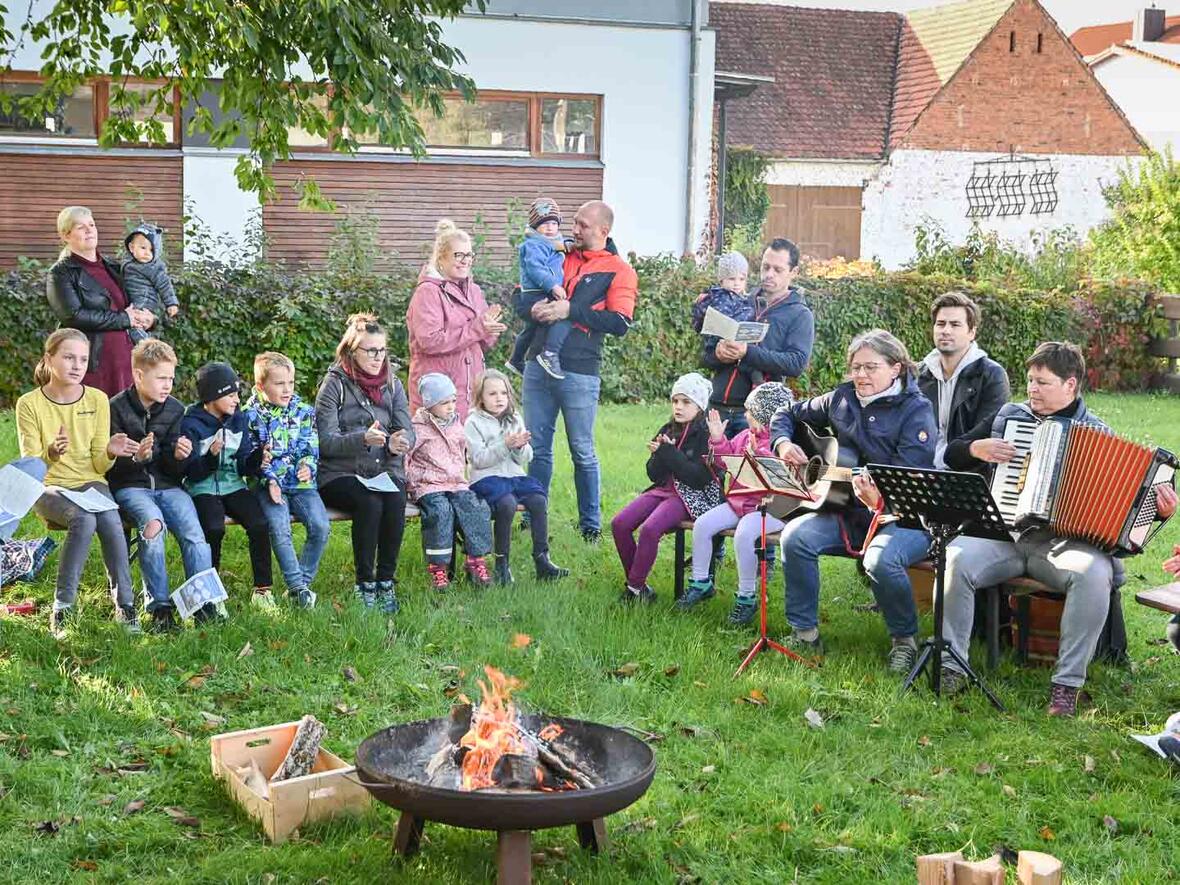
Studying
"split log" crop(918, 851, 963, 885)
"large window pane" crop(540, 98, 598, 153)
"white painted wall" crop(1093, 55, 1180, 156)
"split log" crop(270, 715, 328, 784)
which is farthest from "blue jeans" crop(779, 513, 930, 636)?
"white painted wall" crop(1093, 55, 1180, 156)

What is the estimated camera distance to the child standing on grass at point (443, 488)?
8.18m

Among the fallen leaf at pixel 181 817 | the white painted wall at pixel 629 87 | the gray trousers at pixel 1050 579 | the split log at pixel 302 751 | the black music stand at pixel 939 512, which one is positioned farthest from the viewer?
the white painted wall at pixel 629 87

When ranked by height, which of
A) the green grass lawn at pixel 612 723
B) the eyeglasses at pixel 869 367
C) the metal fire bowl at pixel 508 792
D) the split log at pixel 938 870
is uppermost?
the eyeglasses at pixel 869 367

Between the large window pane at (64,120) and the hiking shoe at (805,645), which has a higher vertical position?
the large window pane at (64,120)

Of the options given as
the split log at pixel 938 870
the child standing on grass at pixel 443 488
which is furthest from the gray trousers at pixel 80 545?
the split log at pixel 938 870

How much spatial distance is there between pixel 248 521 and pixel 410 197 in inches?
482

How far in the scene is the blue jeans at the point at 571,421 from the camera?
9.45 m

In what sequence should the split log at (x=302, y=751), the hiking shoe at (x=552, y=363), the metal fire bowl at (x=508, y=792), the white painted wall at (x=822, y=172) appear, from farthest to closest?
the white painted wall at (x=822, y=172), the hiking shoe at (x=552, y=363), the split log at (x=302, y=751), the metal fire bowl at (x=508, y=792)

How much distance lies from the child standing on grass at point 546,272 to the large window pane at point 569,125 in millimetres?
10624

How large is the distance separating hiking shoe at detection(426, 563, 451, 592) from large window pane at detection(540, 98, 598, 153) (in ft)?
41.3

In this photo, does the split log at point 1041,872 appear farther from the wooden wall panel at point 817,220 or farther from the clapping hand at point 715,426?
the wooden wall panel at point 817,220

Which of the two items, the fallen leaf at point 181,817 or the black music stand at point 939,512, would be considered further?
the black music stand at point 939,512

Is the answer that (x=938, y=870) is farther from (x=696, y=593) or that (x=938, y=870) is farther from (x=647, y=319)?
(x=647, y=319)

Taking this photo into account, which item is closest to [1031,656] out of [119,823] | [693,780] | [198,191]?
[693,780]
